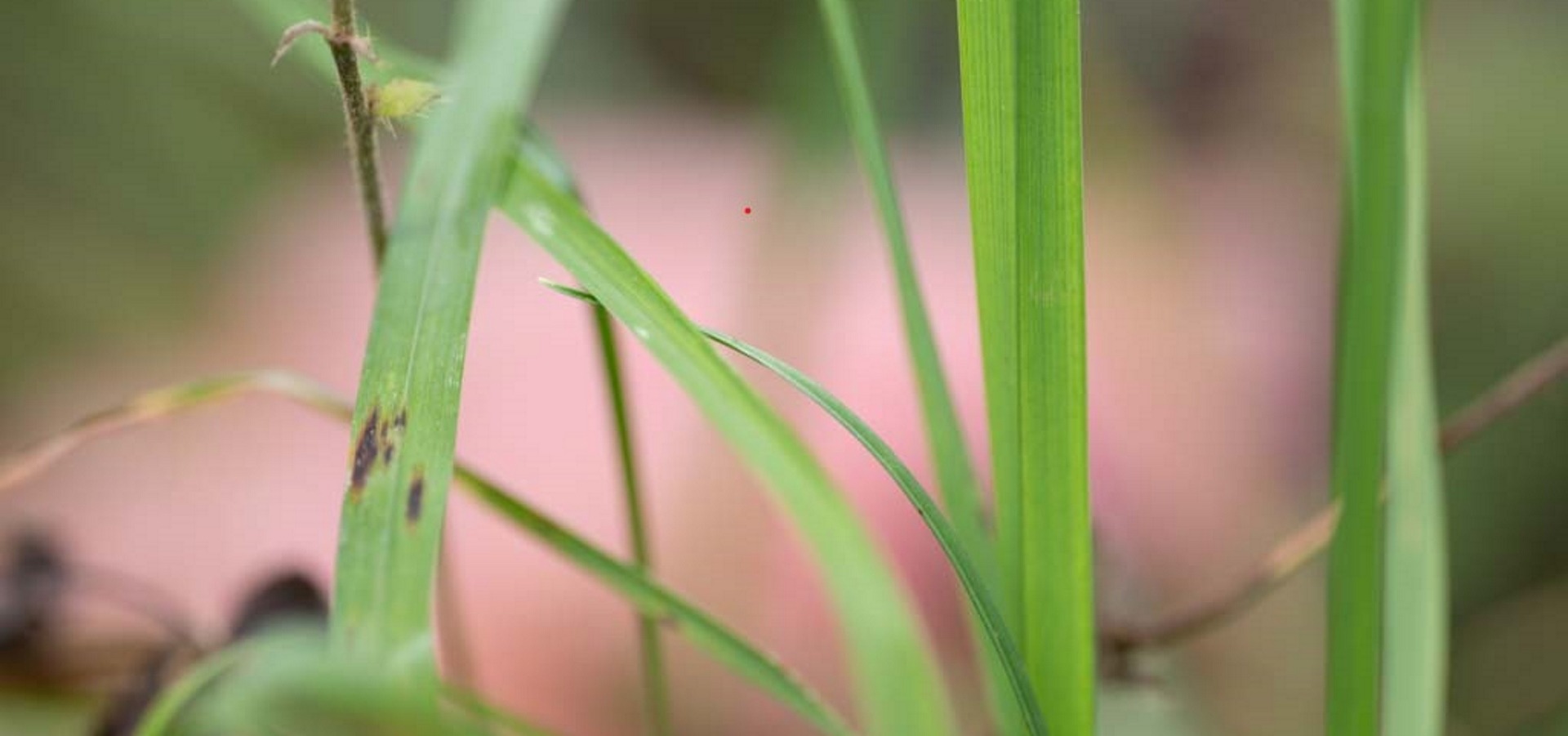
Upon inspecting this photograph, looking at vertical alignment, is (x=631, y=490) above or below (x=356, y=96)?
below

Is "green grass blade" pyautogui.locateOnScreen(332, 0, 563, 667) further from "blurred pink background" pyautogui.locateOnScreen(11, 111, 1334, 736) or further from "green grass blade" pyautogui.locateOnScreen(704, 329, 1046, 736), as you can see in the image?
"blurred pink background" pyautogui.locateOnScreen(11, 111, 1334, 736)

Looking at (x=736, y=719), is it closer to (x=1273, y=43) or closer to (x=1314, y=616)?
(x=1314, y=616)

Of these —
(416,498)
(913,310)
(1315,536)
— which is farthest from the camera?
(1315,536)

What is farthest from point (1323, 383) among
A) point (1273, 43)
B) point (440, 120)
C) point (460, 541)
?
point (440, 120)

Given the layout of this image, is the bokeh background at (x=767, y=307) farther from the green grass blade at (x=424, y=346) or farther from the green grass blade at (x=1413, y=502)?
the green grass blade at (x=424, y=346)

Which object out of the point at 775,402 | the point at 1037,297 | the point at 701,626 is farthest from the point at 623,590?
the point at 775,402

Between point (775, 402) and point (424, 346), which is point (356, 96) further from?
point (775, 402)

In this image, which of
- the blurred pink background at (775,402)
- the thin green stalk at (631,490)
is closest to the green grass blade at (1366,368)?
the thin green stalk at (631,490)
